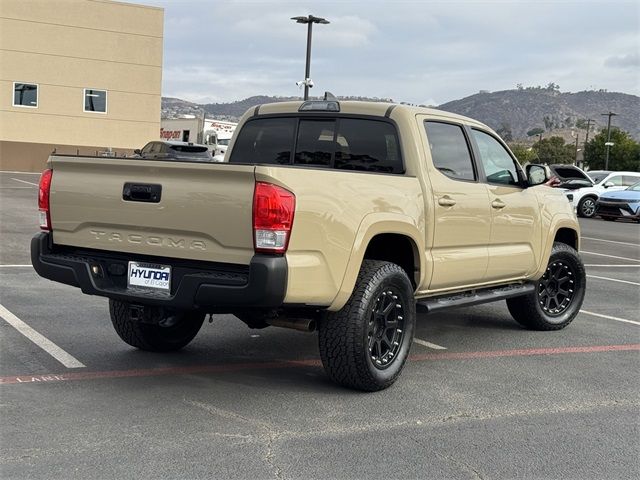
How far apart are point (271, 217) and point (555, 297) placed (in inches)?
174

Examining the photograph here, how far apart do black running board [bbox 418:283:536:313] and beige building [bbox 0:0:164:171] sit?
101 ft

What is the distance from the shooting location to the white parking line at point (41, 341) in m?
5.64

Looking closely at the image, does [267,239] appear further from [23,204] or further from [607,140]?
[607,140]

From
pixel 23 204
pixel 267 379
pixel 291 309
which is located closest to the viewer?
pixel 291 309

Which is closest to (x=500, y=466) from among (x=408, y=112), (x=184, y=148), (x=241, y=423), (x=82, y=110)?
(x=241, y=423)

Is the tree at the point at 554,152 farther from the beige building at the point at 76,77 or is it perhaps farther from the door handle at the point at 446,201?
the door handle at the point at 446,201

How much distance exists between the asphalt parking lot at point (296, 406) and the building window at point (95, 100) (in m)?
31.3

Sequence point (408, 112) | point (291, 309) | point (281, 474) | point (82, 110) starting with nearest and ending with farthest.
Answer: point (281, 474) < point (291, 309) < point (408, 112) < point (82, 110)

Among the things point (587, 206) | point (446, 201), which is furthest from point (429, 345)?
point (587, 206)

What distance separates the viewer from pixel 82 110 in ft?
121

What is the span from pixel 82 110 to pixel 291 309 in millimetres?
34503

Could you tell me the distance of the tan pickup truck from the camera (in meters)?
4.49

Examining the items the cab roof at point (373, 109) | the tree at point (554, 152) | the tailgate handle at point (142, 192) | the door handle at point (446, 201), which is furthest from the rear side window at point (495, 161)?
the tree at point (554, 152)

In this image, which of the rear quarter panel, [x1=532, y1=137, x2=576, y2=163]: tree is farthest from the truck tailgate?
[x1=532, y1=137, x2=576, y2=163]: tree
